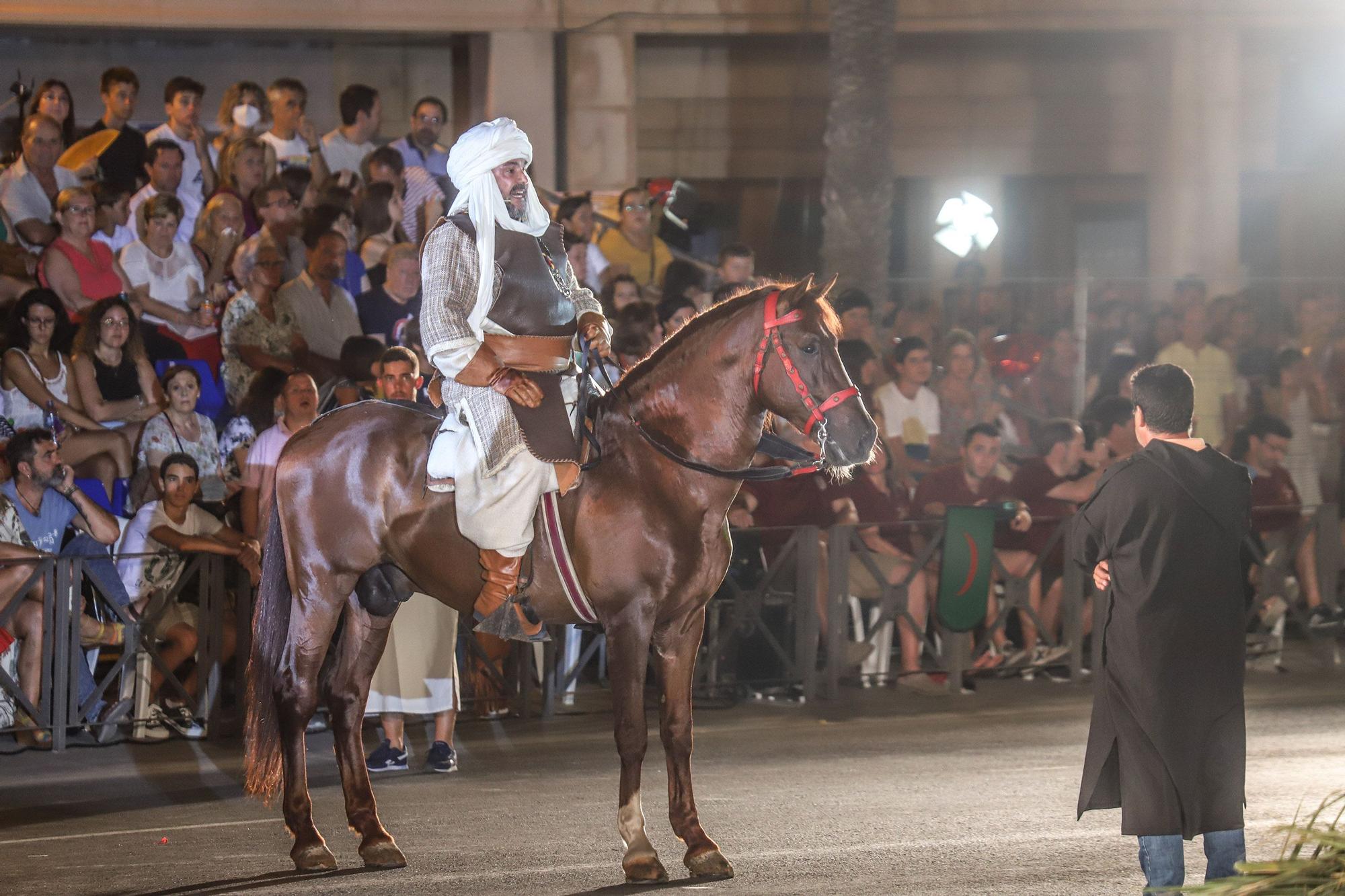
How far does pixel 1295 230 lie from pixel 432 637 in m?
16.6

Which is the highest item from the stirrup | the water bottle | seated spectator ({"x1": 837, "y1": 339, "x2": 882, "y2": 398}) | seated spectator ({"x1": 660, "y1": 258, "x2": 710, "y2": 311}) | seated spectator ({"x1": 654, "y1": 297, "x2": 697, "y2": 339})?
seated spectator ({"x1": 660, "y1": 258, "x2": 710, "y2": 311})

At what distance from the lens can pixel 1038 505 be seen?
13.4m

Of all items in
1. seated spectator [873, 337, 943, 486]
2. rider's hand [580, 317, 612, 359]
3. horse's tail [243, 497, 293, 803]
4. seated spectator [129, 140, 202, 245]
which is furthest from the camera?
seated spectator [873, 337, 943, 486]

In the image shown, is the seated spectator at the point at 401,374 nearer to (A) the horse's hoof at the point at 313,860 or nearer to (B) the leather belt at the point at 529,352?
(B) the leather belt at the point at 529,352

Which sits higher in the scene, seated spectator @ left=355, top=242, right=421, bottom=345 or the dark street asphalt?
seated spectator @ left=355, top=242, right=421, bottom=345

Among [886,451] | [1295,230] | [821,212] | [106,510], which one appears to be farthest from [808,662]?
[1295,230]

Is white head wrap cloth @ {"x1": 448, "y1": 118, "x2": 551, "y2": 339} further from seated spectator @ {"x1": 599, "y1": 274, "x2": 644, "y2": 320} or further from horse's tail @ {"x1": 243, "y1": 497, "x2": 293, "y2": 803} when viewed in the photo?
seated spectator @ {"x1": 599, "y1": 274, "x2": 644, "y2": 320}

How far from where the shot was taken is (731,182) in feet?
71.6

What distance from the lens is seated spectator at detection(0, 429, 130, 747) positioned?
10.9 meters

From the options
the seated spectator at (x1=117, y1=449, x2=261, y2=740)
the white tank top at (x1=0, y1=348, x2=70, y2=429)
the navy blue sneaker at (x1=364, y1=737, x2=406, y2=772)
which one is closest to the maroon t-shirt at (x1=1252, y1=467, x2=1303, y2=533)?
the navy blue sneaker at (x1=364, y1=737, x2=406, y2=772)

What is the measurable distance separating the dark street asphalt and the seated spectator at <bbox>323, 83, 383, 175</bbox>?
549 centimetres

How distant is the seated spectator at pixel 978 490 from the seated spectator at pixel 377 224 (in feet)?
14.5

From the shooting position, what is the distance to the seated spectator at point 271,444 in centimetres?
1130

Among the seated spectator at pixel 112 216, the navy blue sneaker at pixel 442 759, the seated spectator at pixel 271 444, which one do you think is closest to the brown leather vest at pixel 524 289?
the navy blue sneaker at pixel 442 759
